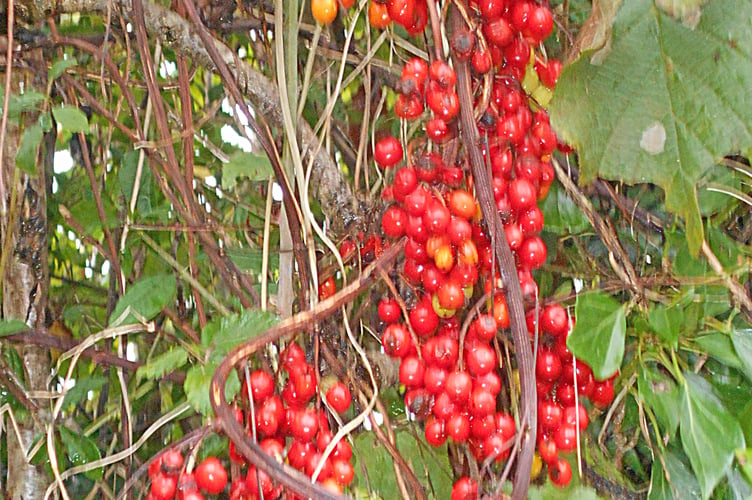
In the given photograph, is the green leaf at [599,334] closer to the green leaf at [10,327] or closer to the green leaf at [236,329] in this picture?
the green leaf at [236,329]

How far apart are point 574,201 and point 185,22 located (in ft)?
1.35

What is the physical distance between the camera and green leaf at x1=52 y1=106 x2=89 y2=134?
2.49 ft

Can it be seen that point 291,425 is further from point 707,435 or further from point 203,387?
point 707,435

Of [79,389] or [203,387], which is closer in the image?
[203,387]

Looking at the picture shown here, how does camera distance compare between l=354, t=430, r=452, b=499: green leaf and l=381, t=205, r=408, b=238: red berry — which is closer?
l=381, t=205, r=408, b=238: red berry

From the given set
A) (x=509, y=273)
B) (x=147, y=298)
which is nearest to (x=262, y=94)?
(x=147, y=298)

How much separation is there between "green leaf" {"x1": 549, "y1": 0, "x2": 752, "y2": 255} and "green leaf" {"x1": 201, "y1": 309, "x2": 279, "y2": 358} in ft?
0.93

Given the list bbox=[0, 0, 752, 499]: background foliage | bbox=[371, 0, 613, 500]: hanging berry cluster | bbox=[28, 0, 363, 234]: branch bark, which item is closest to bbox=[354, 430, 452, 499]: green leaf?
bbox=[0, 0, 752, 499]: background foliage

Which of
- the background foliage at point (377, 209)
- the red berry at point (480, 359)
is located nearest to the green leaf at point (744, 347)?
the background foliage at point (377, 209)

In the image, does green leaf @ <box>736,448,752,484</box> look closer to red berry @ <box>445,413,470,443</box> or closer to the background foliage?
the background foliage

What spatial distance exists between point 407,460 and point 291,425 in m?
0.18

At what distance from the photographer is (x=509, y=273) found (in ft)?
1.92

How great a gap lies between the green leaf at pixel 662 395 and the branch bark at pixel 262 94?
0.98 ft

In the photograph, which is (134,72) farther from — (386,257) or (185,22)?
(386,257)
